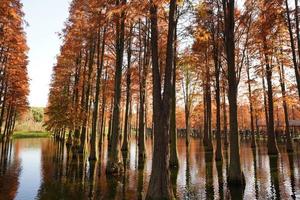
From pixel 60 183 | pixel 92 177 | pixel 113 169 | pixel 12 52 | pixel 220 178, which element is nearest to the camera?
pixel 60 183

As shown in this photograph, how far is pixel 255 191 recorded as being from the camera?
12.3 m

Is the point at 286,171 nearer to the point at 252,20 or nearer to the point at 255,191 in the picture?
the point at 255,191

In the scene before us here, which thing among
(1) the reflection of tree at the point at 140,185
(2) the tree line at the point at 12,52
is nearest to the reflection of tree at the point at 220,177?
(1) the reflection of tree at the point at 140,185

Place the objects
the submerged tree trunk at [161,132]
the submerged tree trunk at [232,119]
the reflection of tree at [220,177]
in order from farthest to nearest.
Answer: the submerged tree trunk at [232,119] → the reflection of tree at [220,177] → the submerged tree trunk at [161,132]

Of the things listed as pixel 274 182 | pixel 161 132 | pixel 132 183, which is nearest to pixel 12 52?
pixel 132 183

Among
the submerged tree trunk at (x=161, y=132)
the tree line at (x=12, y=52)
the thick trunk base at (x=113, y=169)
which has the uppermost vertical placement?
the tree line at (x=12, y=52)

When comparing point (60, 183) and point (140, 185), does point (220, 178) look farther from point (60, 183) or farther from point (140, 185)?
point (60, 183)

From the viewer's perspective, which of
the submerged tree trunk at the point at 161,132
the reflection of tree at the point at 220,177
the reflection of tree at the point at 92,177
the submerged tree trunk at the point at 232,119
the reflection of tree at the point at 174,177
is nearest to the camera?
the submerged tree trunk at the point at 161,132

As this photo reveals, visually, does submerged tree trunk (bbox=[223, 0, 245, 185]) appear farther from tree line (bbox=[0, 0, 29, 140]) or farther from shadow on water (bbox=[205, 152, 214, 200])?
tree line (bbox=[0, 0, 29, 140])

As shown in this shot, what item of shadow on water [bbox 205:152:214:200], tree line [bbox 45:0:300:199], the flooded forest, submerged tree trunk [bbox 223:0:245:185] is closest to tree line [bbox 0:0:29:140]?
the flooded forest

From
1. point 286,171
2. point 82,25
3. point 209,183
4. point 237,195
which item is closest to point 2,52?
point 82,25

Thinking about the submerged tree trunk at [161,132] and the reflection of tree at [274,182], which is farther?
the reflection of tree at [274,182]

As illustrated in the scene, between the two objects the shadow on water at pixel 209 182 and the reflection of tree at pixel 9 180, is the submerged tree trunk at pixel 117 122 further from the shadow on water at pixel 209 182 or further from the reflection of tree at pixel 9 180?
the shadow on water at pixel 209 182

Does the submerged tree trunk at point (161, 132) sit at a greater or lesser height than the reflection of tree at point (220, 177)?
greater
